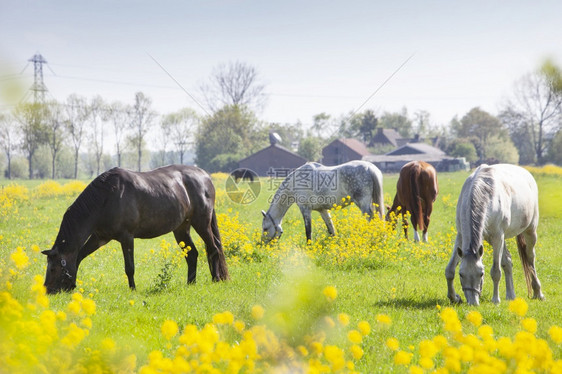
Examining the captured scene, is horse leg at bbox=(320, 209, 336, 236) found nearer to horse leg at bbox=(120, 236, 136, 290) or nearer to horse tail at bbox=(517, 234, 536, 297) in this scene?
horse tail at bbox=(517, 234, 536, 297)

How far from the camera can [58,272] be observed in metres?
6.23

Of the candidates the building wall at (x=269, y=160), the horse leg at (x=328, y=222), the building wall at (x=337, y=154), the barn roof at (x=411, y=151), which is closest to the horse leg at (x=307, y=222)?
the horse leg at (x=328, y=222)

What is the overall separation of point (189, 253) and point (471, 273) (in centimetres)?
462

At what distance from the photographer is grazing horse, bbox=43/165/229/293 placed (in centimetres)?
625

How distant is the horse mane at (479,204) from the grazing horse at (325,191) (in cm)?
489

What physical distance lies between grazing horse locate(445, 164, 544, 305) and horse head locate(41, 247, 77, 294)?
530cm

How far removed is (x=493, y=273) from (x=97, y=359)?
17.8 feet

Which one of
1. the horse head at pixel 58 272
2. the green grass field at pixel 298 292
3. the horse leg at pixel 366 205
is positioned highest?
the horse leg at pixel 366 205

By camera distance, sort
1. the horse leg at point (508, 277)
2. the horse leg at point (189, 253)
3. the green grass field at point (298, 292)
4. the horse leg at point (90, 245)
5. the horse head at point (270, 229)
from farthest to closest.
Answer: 1. the horse head at point (270, 229)
2. the horse leg at point (189, 253)
3. the horse leg at point (90, 245)
4. the horse leg at point (508, 277)
5. the green grass field at point (298, 292)

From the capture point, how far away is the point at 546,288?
23.7 feet

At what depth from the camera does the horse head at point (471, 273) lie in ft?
18.1

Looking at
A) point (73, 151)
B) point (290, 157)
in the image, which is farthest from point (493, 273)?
point (73, 151)

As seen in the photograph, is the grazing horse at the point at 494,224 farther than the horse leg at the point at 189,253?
No

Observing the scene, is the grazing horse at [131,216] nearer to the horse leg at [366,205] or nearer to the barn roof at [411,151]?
the horse leg at [366,205]
